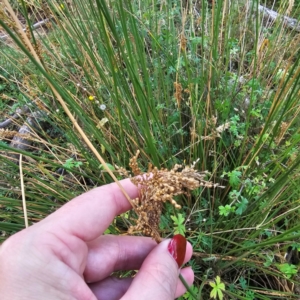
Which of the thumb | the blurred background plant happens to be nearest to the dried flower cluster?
the thumb

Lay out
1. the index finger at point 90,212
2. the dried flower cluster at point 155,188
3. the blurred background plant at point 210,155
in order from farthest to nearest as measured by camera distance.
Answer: the blurred background plant at point 210,155 → the index finger at point 90,212 → the dried flower cluster at point 155,188

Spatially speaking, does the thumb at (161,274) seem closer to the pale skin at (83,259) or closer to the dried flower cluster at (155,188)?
the pale skin at (83,259)

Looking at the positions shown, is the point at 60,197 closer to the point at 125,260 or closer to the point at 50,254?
the point at 125,260

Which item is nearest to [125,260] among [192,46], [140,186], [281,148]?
[140,186]

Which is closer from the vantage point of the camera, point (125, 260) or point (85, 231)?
point (85, 231)

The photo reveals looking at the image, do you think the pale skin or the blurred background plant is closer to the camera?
the pale skin

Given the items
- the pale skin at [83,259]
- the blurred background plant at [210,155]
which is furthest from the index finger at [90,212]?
the blurred background plant at [210,155]

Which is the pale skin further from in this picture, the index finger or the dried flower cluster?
the dried flower cluster
